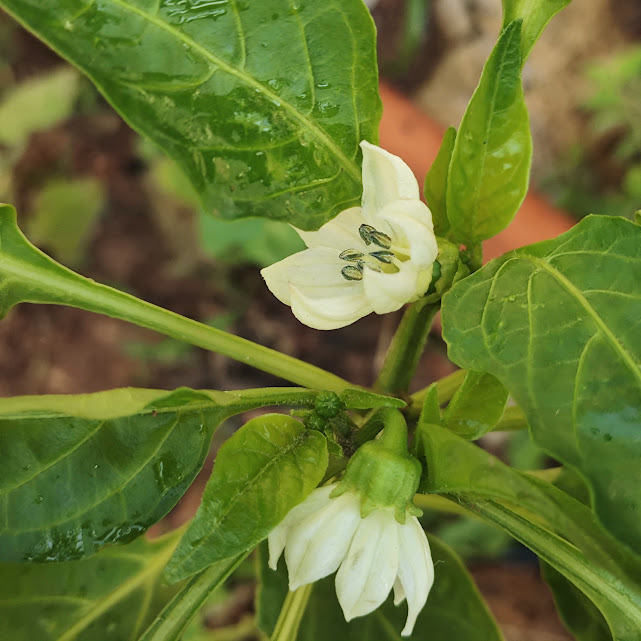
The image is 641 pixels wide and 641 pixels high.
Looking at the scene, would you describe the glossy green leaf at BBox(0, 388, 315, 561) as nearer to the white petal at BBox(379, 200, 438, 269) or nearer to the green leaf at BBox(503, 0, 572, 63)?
the white petal at BBox(379, 200, 438, 269)

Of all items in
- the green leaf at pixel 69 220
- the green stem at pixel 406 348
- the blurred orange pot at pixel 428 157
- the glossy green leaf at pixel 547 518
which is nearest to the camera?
the glossy green leaf at pixel 547 518

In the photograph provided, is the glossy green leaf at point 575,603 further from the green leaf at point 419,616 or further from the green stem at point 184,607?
A: the green stem at point 184,607

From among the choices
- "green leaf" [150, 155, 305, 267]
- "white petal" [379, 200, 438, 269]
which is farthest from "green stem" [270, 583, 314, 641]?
"green leaf" [150, 155, 305, 267]

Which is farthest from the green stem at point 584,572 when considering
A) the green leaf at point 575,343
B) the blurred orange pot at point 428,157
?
the blurred orange pot at point 428,157

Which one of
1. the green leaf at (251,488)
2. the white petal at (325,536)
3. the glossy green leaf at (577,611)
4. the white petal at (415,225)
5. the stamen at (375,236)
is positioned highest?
the white petal at (415,225)

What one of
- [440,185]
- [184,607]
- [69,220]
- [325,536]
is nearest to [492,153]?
[440,185]
